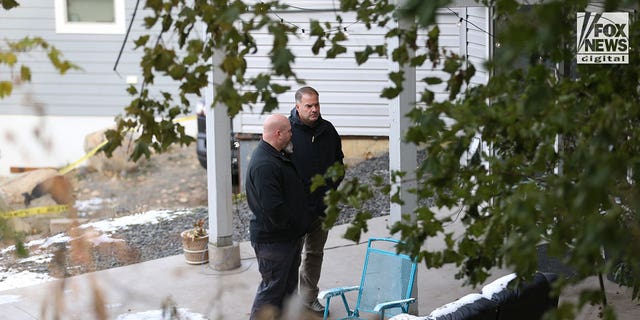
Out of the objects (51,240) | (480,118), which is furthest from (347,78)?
(480,118)

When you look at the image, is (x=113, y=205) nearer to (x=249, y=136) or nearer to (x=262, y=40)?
(x=249, y=136)

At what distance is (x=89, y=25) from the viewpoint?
15.2 metres

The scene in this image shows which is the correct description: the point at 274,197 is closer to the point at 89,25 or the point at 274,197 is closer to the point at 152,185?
the point at 152,185

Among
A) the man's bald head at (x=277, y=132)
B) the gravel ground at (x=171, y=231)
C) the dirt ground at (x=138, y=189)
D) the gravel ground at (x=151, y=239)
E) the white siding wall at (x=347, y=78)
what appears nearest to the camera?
the man's bald head at (x=277, y=132)

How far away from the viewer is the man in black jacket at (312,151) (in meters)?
8.12

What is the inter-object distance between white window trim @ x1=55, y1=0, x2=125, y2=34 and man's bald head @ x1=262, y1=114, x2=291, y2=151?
8290 mm

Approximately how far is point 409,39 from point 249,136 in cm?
901

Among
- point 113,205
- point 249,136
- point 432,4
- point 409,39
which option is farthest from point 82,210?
point 432,4

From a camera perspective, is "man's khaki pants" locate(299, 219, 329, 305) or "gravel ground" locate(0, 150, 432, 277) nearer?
"man's khaki pants" locate(299, 219, 329, 305)

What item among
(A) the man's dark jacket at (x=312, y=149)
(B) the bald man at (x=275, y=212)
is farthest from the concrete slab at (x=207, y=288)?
(A) the man's dark jacket at (x=312, y=149)

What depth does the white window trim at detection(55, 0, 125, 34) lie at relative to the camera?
49.5ft

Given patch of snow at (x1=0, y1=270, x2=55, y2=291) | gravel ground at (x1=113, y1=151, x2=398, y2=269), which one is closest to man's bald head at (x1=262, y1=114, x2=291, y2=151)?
gravel ground at (x1=113, y1=151, x2=398, y2=269)

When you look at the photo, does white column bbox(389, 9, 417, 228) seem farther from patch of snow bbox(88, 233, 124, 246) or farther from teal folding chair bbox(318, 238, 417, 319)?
patch of snow bbox(88, 233, 124, 246)

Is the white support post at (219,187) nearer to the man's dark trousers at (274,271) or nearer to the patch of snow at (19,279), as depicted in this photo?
the patch of snow at (19,279)
